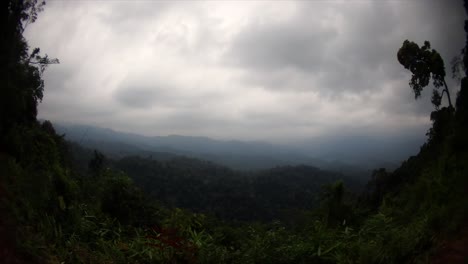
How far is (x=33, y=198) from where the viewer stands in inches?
197

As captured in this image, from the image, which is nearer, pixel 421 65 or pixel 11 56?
pixel 11 56

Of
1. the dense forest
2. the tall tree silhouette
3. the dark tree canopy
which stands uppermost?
the dark tree canopy

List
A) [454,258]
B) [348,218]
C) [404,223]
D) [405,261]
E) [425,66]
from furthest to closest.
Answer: [425,66]
[348,218]
[404,223]
[405,261]
[454,258]

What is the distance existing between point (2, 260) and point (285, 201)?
204 ft

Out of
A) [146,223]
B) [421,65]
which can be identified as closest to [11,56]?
[146,223]

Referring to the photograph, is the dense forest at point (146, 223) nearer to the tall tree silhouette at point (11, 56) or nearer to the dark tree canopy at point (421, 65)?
the tall tree silhouette at point (11, 56)

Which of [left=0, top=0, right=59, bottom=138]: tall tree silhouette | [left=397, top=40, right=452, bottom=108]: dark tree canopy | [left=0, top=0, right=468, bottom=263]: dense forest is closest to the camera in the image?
[left=0, top=0, right=468, bottom=263]: dense forest

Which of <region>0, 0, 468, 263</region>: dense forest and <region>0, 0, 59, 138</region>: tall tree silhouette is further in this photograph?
<region>0, 0, 59, 138</region>: tall tree silhouette

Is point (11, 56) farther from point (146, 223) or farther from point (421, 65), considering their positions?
point (421, 65)

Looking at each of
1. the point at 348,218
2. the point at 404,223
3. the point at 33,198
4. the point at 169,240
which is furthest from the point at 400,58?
the point at 33,198

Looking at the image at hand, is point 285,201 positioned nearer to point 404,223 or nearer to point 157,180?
point 157,180

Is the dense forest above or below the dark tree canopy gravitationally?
below

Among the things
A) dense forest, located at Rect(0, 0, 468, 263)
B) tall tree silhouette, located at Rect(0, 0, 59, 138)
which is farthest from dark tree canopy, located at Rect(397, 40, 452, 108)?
tall tree silhouette, located at Rect(0, 0, 59, 138)

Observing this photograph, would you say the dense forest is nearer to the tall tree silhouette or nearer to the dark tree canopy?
the tall tree silhouette
